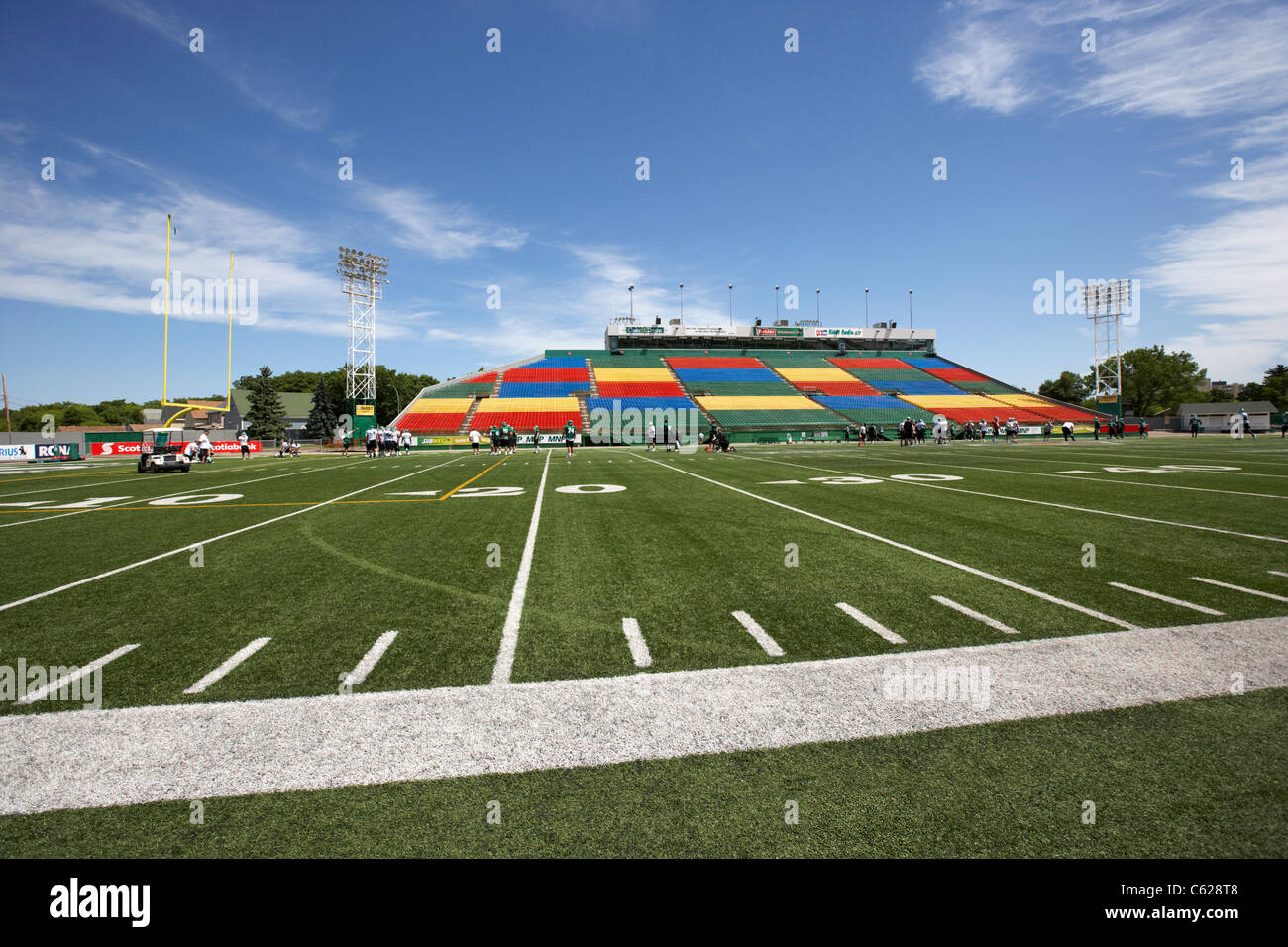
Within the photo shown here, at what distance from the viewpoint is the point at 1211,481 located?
48.7ft

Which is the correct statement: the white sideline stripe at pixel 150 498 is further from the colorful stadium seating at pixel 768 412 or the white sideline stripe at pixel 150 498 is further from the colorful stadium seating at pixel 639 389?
the colorful stadium seating at pixel 639 389

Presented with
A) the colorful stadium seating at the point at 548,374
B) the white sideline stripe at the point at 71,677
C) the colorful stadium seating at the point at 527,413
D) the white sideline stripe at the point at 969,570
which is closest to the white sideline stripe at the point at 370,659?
the white sideline stripe at the point at 71,677

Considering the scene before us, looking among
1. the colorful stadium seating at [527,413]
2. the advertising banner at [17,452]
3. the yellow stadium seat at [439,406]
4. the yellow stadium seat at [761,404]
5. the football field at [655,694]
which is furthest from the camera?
the yellow stadium seat at [761,404]

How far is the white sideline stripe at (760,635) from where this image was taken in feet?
15.2

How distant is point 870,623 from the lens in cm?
522

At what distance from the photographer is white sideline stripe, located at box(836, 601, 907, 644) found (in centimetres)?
486

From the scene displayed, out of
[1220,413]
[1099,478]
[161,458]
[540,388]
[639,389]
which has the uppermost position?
[540,388]

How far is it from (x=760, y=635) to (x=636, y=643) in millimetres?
1028

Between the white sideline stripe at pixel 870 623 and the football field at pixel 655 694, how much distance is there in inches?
1.7

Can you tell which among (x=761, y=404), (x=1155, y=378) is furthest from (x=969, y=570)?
(x=1155, y=378)

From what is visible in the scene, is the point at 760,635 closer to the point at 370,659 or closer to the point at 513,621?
the point at 513,621

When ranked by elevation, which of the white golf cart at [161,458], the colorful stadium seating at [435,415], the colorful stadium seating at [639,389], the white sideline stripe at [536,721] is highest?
the colorful stadium seating at [639,389]
